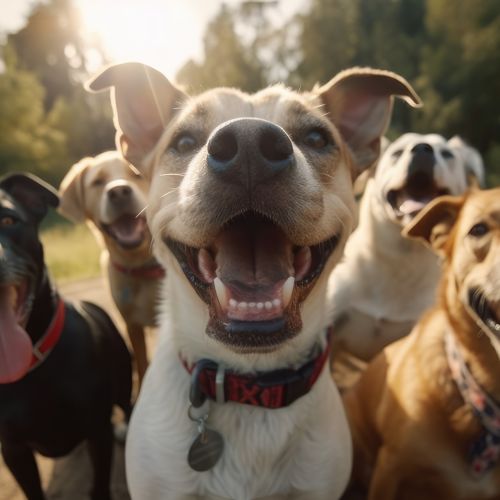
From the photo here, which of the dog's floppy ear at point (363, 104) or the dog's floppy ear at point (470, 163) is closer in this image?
the dog's floppy ear at point (363, 104)

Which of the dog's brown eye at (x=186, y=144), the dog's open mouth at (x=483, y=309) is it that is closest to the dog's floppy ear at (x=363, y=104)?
the dog's brown eye at (x=186, y=144)

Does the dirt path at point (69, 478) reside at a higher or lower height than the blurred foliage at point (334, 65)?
higher

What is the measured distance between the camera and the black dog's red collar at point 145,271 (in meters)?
3.66

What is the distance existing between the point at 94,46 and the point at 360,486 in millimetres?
44426

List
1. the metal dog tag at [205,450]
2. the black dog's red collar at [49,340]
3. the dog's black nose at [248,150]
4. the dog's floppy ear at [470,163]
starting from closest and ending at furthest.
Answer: the dog's black nose at [248,150]
the metal dog tag at [205,450]
the black dog's red collar at [49,340]
the dog's floppy ear at [470,163]

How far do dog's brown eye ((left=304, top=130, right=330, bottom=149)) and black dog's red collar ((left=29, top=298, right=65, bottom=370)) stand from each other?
153 centimetres

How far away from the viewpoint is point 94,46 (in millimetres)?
39844

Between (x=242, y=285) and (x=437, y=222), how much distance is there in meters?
1.40

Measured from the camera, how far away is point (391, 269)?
340 cm

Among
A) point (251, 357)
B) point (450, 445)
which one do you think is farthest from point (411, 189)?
point (251, 357)

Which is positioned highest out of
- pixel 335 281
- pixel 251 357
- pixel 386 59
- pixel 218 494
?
pixel 251 357

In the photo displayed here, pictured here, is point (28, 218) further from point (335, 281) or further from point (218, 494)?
point (335, 281)

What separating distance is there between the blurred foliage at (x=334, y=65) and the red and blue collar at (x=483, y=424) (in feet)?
50.8

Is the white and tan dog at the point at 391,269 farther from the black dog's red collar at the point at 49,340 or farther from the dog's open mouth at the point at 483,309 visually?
the black dog's red collar at the point at 49,340
